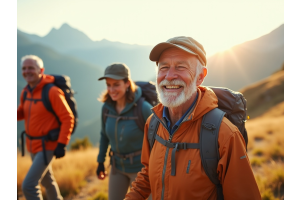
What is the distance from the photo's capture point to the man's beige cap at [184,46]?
6.09ft

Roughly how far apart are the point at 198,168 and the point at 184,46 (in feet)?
3.56

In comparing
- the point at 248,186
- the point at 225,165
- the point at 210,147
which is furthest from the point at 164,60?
the point at 248,186

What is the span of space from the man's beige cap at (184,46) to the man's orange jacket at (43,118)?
8.07 ft

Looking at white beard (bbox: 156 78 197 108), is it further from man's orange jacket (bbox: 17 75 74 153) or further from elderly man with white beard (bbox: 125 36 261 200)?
man's orange jacket (bbox: 17 75 74 153)

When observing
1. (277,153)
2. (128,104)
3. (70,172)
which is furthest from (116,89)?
(277,153)

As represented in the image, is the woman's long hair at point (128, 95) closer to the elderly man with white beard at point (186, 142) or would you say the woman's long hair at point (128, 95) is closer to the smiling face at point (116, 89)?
the smiling face at point (116, 89)

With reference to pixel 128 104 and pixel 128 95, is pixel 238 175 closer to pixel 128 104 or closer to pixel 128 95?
pixel 128 104

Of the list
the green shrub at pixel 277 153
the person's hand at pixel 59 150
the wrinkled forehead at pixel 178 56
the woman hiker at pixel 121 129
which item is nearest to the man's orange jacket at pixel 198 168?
the wrinkled forehead at pixel 178 56

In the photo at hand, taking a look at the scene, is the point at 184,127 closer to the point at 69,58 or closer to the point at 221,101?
the point at 221,101

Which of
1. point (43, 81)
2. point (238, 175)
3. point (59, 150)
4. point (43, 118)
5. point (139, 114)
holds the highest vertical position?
point (43, 81)

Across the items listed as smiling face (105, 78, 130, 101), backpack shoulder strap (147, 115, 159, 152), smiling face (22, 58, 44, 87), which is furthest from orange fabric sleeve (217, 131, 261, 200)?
smiling face (22, 58, 44, 87)

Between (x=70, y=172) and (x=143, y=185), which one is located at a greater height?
(x=143, y=185)

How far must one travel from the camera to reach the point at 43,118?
3709mm

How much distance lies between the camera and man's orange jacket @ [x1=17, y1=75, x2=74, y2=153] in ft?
12.0
